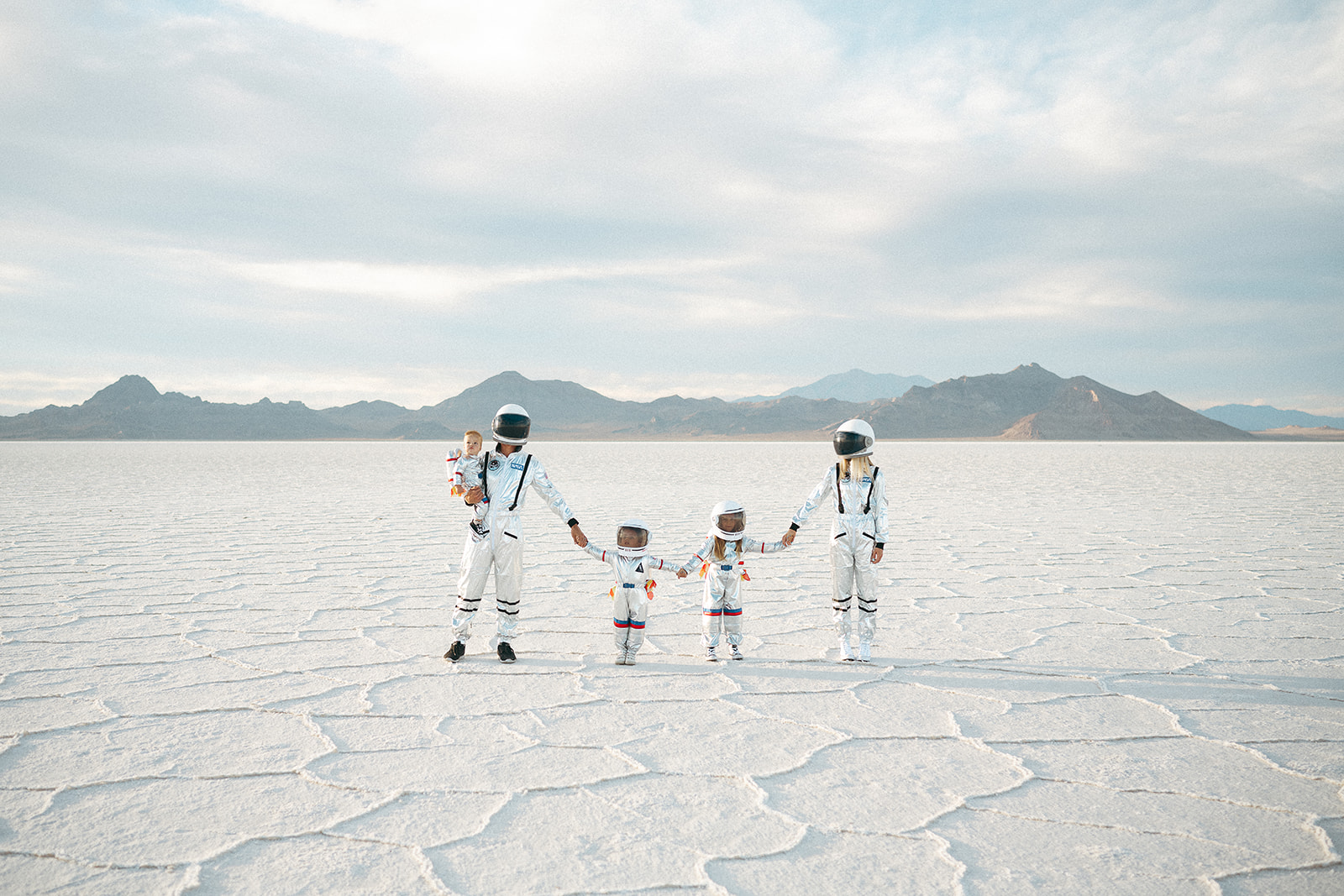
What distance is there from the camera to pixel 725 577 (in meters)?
4.07

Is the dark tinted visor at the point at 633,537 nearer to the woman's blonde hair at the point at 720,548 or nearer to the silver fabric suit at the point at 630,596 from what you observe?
the silver fabric suit at the point at 630,596

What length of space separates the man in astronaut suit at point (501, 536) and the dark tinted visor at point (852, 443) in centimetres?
139

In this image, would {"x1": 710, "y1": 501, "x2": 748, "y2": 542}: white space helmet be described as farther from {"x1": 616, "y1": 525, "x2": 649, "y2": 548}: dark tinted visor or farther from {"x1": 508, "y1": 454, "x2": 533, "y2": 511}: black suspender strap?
{"x1": 508, "y1": 454, "x2": 533, "y2": 511}: black suspender strap

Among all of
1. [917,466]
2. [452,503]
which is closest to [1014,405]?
[917,466]

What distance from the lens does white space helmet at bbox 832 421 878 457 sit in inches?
161

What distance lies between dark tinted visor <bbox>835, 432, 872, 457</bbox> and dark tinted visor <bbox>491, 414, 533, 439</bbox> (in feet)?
5.24

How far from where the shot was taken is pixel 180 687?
141 inches

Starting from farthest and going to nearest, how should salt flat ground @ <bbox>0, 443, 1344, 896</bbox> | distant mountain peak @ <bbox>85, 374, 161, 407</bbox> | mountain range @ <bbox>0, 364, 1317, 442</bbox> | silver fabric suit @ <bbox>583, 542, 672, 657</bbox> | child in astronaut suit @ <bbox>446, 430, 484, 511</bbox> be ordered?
1. distant mountain peak @ <bbox>85, 374, 161, 407</bbox>
2. mountain range @ <bbox>0, 364, 1317, 442</bbox>
3. child in astronaut suit @ <bbox>446, 430, 484, 511</bbox>
4. silver fabric suit @ <bbox>583, 542, 672, 657</bbox>
5. salt flat ground @ <bbox>0, 443, 1344, 896</bbox>

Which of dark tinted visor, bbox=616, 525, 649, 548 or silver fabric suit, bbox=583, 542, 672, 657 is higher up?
dark tinted visor, bbox=616, 525, 649, 548

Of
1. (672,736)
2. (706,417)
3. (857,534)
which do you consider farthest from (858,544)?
(706,417)

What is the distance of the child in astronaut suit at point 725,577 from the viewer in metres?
4.07

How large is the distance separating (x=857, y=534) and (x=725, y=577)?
0.71 meters

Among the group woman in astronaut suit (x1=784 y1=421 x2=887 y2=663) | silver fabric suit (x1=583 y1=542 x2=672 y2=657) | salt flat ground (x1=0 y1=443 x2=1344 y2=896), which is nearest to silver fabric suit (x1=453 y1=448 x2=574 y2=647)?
salt flat ground (x1=0 y1=443 x2=1344 y2=896)

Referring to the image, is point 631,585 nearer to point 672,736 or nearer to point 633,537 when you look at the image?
point 633,537
